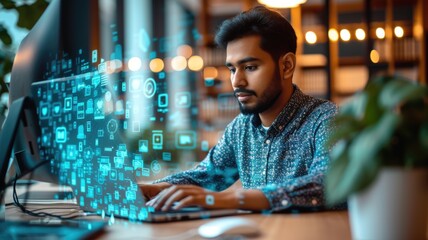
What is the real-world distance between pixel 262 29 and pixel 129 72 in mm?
567

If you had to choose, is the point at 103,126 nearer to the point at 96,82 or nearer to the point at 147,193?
the point at 96,82

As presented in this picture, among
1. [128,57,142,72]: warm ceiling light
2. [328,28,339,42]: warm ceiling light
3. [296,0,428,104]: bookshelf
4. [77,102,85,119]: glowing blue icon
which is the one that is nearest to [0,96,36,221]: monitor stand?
[77,102,85,119]: glowing blue icon

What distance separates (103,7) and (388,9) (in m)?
4.08

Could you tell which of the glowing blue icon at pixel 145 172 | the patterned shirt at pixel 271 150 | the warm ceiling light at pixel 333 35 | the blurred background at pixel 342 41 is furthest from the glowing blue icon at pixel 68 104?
the warm ceiling light at pixel 333 35

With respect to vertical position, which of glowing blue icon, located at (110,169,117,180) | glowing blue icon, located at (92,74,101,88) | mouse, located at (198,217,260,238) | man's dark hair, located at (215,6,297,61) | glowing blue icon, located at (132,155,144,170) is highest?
man's dark hair, located at (215,6,297,61)

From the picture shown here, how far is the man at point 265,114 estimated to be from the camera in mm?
1442

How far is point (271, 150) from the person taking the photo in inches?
60.6

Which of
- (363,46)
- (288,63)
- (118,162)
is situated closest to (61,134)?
(118,162)

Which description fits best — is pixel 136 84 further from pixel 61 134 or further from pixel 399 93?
pixel 399 93

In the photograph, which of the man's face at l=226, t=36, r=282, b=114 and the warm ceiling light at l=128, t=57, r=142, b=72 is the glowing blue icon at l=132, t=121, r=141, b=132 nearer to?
the warm ceiling light at l=128, t=57, r=142, b=72

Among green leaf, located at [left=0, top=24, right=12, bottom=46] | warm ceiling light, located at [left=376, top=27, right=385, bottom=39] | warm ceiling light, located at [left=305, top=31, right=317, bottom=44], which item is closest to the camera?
green leaf, located at [left=0, top=24, right=12, bottom=46]

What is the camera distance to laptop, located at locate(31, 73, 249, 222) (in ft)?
3.29

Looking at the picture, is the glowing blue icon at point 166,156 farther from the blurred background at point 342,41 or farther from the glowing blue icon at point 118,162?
the blurred background at point 342,41

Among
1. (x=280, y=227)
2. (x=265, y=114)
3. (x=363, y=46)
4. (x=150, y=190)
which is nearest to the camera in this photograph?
(x=280, y=227)
